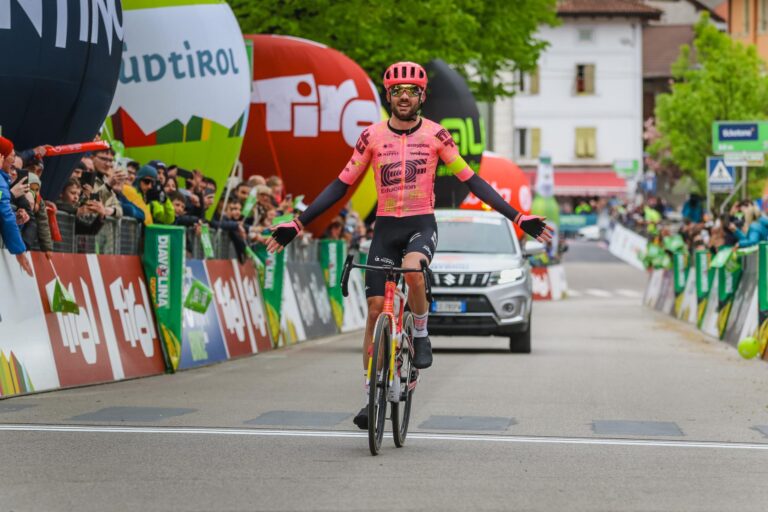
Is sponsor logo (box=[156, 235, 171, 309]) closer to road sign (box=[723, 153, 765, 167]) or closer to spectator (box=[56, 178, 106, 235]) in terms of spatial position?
spectator (box=[56, 178, 106, 235])

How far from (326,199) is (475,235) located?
41.0 feet

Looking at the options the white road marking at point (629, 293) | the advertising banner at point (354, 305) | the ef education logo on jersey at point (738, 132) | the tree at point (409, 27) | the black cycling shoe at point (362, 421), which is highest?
the tree at point (409, 27)

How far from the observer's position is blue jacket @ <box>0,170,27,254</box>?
1332 centimetres

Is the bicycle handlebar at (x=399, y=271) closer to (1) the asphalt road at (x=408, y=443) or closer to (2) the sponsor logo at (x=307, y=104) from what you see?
(1) the asphalt road at (x=408, y=443)

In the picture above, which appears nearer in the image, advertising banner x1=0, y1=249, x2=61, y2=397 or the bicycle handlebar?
the bicycle handlebar

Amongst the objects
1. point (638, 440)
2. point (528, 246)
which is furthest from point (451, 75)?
point (638, 440)

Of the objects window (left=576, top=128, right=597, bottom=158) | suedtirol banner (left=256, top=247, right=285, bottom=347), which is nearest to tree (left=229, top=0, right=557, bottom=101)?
suedtirol banner (left=256, top=247, right=285, bottom=347)

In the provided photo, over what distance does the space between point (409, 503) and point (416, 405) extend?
5619mm

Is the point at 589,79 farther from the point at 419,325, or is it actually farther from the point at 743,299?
the point at 419,325

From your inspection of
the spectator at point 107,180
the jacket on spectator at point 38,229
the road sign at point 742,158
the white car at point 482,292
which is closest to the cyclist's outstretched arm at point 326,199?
the jacket on spectator at point 38,229

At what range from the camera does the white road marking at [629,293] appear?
58094 millimetres

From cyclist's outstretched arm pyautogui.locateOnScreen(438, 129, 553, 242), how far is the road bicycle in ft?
2.03

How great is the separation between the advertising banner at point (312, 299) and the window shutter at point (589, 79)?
8096cm

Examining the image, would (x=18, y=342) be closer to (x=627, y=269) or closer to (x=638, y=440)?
(x=638, y=440)
